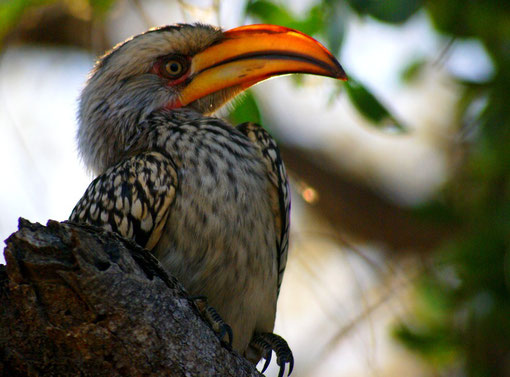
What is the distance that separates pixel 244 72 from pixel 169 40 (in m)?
0.45

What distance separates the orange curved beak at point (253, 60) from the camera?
3.46m

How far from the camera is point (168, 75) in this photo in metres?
3.85

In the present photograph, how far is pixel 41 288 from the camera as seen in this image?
7.00 ft

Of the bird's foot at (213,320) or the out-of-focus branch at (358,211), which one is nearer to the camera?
the bird's foot at (213,320)

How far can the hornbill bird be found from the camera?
3.07 metres

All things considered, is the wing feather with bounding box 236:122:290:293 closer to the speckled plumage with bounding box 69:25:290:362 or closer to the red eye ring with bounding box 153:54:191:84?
the speckled plumage with bounding box 69:25:290:362

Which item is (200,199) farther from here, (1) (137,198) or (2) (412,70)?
(2) (412,70)

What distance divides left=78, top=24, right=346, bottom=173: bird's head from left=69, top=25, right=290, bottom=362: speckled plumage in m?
0.01

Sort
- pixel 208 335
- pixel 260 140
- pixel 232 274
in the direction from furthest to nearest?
1. pixel 260 140
2. pixel 232 274
3. pixel 208 335

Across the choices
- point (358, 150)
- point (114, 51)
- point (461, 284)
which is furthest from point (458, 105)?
point (114, 51)

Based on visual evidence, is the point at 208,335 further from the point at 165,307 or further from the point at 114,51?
the point at 114,51

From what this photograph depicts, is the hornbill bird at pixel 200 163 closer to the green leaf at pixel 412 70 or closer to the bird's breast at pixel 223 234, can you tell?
the bird's breast at pixel 223 234

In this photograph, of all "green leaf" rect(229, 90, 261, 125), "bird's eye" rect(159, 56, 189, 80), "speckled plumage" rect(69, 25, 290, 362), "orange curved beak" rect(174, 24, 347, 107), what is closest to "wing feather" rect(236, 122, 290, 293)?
"speckled plumage" rect(69, 25, 290, 362)

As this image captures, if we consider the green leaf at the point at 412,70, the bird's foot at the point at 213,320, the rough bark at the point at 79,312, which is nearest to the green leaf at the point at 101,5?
the bird's foot at the point at 213,320
